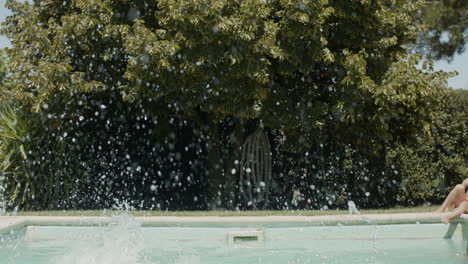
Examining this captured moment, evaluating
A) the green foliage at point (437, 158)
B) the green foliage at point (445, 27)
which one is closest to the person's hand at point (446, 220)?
the green foliage at point (437, 158)

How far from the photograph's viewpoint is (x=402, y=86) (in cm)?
1149

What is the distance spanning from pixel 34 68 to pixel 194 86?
10.6 ft

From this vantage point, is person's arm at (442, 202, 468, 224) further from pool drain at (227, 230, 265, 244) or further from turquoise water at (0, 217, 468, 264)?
pool drain at (227, 230, 265, 244)

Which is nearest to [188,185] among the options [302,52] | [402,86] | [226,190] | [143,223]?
[226,190]

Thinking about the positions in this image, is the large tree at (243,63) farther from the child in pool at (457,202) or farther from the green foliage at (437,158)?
the child in pool at (457,202)

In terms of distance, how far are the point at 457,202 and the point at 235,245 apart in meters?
3.05

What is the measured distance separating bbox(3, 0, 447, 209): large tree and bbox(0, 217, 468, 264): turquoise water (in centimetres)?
357

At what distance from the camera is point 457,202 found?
803 centimetres

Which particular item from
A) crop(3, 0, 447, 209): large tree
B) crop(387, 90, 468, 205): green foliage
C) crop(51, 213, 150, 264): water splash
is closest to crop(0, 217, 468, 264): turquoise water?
crop(51, 213, 150, 264): water splash

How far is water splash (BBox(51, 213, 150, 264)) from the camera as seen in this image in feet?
21.0

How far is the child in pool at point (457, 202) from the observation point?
754 centimetres

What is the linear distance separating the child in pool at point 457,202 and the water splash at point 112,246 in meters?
3.84

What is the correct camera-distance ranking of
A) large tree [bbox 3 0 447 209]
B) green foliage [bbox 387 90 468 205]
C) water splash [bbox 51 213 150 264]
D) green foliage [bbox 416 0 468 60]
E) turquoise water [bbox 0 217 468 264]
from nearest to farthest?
water splash [bbox 51 213 150 264]
turquoise water [bbox 0 217 468 264]
large tree [bbox 3 0 447 209]
green foliage [bbox 387 90 468 205]
green foliage [bbox 416 0 468 60]

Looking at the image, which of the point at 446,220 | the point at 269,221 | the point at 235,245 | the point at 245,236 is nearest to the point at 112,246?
the point at 235,245
